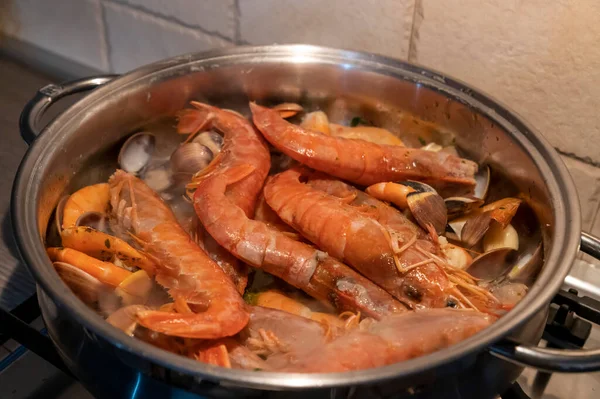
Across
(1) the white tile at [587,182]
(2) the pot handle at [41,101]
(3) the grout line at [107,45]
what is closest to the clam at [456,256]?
(1) the white tile at [587,182]

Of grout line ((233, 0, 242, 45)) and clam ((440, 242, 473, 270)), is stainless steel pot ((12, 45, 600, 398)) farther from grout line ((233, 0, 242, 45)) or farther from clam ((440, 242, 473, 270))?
grout line ((233, 0, 242, 45))

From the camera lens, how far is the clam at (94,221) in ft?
3.03

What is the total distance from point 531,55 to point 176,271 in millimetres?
679

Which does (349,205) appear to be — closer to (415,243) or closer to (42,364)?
(415,243)

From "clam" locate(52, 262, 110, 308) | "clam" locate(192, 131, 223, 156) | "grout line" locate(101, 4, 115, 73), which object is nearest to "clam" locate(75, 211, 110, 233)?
"clam" locate(52, 262, 110, 308)

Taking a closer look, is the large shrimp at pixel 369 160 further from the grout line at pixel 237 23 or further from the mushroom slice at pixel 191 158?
the grout line at pixel 237 23

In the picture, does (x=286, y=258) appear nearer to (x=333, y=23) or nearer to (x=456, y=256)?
(x=456, y=256)

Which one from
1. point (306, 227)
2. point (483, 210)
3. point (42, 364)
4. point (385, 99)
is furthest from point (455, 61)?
point (42, 364)

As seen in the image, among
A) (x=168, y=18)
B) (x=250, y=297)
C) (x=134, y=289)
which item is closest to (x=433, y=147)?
(x=250, y=297)

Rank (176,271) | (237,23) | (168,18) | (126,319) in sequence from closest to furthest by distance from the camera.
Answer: (126,319)
(176,271)
(237,23)
(168,18)

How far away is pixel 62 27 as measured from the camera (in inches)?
65.1

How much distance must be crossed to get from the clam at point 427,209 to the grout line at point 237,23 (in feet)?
1.98

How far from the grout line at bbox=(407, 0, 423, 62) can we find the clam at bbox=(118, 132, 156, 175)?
20.0 inches

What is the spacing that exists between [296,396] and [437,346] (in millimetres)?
214
